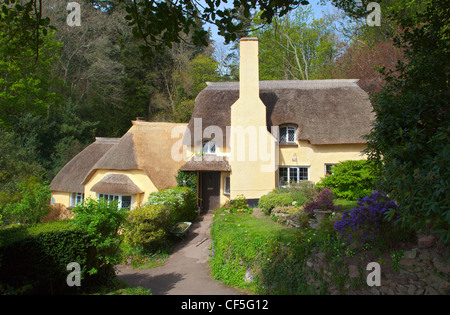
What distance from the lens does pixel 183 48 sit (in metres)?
36.1

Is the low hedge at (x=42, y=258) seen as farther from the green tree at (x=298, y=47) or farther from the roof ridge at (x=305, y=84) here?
the green tree at (x=298, y=47)

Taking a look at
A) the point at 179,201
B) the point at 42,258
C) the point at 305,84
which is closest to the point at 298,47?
the point at 305,84

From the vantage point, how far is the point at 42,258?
7496mm

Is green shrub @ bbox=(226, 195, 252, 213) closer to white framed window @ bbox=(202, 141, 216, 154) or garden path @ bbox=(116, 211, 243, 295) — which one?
garden path @ bbox=(116, 211, 243, 295)

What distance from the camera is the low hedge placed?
6.94m

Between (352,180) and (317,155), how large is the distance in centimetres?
358

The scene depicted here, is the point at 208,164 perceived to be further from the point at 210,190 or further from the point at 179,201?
the point at 179,201

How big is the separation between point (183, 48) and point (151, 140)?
19.8m

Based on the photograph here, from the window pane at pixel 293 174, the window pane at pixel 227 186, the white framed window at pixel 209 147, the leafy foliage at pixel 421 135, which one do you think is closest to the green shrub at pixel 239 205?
the window pane at pixel 227 186

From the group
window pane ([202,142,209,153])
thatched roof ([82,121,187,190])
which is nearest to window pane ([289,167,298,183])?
window pane ([202,142,209,153])

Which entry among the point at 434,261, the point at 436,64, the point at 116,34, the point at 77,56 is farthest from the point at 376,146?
the point at 116,34

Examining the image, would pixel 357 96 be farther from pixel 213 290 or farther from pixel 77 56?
pixel 77 56

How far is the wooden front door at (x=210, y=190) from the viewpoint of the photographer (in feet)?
61.5

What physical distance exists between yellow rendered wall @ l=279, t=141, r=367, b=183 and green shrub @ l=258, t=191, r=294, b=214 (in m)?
4.11
